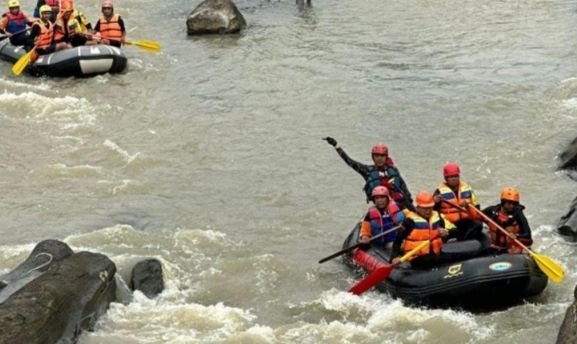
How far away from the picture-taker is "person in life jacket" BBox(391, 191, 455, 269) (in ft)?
29.1

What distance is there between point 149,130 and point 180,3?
10008mm

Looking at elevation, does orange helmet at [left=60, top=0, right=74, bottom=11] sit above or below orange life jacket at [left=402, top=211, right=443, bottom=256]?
above

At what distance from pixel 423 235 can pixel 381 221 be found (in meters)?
0.82

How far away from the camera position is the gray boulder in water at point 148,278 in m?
9.23

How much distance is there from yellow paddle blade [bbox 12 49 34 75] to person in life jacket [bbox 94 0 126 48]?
1.36 m

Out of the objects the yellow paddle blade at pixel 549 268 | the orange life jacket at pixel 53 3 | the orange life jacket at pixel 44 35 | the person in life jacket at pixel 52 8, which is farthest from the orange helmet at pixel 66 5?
the yellow paddle blade at pixel 549 268

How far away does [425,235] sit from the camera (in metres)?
8.92

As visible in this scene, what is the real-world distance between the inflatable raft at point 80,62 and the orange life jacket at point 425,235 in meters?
9.61

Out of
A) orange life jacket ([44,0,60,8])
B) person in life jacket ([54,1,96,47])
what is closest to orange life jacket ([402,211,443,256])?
person in life jacket ([54,1,96,47])

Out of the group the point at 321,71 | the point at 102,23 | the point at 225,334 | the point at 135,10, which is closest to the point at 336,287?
the point at 225,334

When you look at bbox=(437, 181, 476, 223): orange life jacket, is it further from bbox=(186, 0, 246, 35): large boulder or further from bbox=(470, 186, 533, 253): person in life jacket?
bbox=(186, 0, 246, 35): large boulder

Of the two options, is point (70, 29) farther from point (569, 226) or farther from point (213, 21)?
point (569, 226)

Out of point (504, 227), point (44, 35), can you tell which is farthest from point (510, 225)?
point (44, 35)

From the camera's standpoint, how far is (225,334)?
27.9 feet
